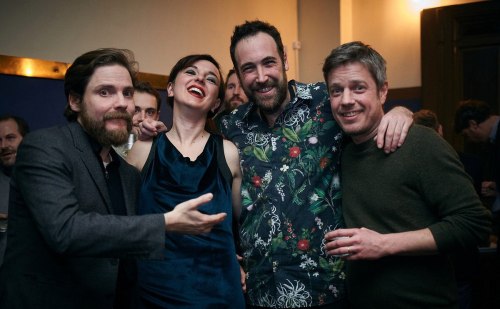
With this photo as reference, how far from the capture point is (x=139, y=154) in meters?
2.05

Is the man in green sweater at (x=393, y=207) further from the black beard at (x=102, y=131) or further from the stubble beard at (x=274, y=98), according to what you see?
the black beard at (x=102, y=131)

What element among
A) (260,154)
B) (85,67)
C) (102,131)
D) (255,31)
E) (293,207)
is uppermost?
(255,31)

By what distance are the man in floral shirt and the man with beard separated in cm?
46

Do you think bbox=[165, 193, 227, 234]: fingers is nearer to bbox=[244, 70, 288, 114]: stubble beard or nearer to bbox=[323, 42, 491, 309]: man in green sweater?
bbox=[323, 42, 491, 309]: man in green sweater

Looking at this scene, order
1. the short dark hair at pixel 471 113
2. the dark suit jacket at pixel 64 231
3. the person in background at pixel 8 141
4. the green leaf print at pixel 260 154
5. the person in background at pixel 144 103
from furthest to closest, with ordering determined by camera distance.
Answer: the short dark hair at pixel 471 113 < the person in background at pixel 144 103 < the person in background at pixel 8 141 < the green leaf print at pixel 260 154 < the dark suit jacket at pixel 64 231

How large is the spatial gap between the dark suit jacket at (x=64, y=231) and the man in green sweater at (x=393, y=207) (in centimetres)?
72

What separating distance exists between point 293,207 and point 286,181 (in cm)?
11

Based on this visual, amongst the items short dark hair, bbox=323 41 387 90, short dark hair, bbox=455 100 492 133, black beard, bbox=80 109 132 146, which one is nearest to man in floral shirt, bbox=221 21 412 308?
short dark hair, bbox=323 41 387 90

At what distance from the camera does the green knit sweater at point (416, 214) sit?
1576 mm

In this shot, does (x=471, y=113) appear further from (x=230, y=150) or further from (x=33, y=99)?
(x=33, y=99)

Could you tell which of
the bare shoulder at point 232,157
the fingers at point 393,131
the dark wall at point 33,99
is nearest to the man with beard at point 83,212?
the bare shoulder at point 232,157

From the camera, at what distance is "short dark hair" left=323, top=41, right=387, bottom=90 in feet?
5.93

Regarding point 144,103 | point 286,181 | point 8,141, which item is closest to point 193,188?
point 286,181

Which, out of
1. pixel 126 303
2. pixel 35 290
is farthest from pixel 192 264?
pixel 35 290
